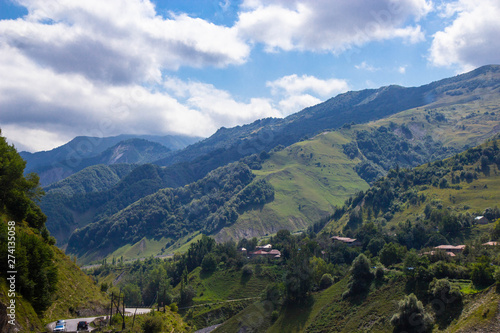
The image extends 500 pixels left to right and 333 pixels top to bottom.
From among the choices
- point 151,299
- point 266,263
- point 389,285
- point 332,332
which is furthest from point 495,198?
point 151,299

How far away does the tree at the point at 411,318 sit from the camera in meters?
58.4

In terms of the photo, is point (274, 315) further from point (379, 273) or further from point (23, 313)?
point (23, 313)

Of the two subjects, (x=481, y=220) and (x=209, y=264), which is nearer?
(x=481, y=220)

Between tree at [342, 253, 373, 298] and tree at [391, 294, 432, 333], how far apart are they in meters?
21.2

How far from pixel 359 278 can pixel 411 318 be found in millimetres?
26909

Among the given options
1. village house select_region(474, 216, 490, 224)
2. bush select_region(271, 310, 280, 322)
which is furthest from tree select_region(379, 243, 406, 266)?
village house select_region(474, 216, 490, 224)

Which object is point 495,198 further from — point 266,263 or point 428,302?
point 428,302

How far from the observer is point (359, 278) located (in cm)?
8625

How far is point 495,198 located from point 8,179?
666 ft

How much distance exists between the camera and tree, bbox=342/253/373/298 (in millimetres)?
83875

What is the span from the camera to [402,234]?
141 metres

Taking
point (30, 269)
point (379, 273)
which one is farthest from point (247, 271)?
point (30, 269)

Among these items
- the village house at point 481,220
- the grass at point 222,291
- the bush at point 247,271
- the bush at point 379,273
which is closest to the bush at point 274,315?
the grass at point 222,291

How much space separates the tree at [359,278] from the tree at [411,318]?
69.6ft
